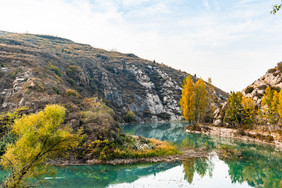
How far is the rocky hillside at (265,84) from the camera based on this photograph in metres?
43.7

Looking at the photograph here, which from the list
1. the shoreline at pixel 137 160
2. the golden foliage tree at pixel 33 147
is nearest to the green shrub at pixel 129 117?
the shoreline at pixel 137 160

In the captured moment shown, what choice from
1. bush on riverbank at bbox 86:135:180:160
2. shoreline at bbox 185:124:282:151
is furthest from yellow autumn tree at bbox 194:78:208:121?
bush on riverbank at bbox 86:135:180:160

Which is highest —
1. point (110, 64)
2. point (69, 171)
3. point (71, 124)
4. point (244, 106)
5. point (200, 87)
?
point (110, 64)

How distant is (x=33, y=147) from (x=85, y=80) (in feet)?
232

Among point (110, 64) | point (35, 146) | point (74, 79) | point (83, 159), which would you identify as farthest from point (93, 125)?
point (110, 64)

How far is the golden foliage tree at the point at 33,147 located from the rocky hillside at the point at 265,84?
153ft

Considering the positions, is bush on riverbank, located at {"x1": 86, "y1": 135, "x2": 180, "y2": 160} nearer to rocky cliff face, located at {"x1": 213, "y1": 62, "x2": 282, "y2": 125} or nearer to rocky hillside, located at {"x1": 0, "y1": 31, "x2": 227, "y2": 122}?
rocky hillside, located at {"x1": 0, "y1": 31, "x2": 227, "y2": 122}

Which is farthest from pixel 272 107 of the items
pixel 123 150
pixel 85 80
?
pixel 85 80

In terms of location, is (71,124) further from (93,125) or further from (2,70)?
(2,70)

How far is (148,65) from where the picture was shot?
12656 cm

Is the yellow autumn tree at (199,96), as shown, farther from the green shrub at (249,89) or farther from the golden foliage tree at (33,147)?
the golden foliage tree at (33,147)

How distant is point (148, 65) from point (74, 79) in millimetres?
65876

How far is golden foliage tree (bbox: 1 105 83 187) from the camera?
1121 centimetres

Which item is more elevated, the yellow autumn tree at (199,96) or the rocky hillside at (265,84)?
the rocky hillside at (265,84)
